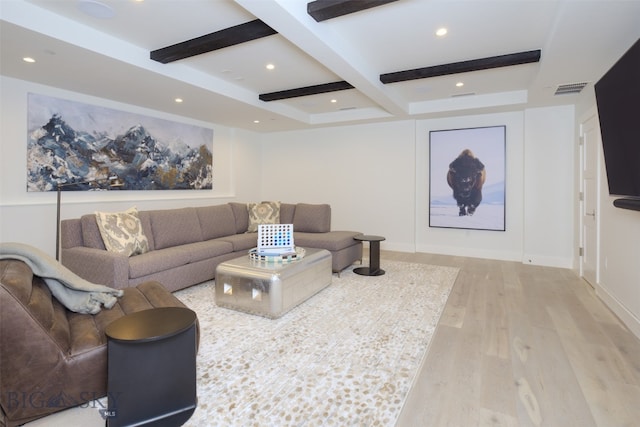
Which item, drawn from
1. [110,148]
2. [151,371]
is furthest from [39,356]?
[110,148]

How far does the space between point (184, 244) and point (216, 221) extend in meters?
0.68

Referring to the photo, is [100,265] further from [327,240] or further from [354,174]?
[354,174]

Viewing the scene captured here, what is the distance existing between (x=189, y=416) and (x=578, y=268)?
203 inches

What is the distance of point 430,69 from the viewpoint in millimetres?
3996

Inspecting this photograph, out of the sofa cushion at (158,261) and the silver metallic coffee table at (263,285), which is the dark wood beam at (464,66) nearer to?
the silver metallic coffee table at (263,285)

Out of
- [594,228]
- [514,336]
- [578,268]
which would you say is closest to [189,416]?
[514,336]

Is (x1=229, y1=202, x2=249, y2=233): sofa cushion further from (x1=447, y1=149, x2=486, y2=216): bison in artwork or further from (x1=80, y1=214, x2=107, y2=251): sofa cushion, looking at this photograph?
(x1=447, y1=149, x2=486, y2=216): bison in artwork

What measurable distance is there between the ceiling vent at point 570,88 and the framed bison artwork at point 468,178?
1.15 m

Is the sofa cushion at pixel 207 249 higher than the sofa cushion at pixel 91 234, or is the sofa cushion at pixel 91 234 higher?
the sofa cushion at pixel 91 234

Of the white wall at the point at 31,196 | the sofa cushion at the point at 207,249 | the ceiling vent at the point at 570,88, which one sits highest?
the ceiling vent at the point at 570,88

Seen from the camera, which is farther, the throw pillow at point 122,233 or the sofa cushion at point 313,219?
the sofa cushion at point 313,219

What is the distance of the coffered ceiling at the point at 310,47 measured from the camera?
261 cm

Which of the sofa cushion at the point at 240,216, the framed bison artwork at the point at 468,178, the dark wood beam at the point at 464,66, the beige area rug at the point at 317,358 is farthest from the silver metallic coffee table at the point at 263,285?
the framed bison artwork at the point at 468,178

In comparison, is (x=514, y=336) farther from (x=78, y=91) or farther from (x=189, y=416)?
(x=78, y=91)
